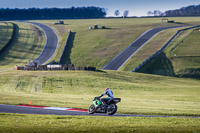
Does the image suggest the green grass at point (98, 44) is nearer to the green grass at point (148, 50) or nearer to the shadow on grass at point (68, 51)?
the shadow on grass at point (68, 51)

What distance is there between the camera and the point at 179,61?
87.8 m

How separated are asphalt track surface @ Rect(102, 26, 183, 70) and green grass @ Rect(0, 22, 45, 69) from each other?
80.0ft

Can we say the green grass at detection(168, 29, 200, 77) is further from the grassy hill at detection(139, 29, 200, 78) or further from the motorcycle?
the motorcycle

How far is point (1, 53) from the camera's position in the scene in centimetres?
10438

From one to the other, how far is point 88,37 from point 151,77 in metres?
53.9

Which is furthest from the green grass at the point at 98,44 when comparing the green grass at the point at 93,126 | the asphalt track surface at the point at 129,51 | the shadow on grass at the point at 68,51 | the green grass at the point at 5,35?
the green grass at the point at 93,126

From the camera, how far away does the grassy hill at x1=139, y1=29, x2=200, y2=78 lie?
81.8m

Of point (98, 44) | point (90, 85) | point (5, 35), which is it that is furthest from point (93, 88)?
point (5, 35)

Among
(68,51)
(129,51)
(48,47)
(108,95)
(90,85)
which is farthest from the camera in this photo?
(48,47)

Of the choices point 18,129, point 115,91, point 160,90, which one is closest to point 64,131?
point 18,129

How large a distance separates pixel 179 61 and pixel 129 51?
16115 millimetres

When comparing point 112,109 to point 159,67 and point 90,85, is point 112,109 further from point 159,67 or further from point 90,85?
point 159,67

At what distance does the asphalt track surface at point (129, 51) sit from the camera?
86812mm

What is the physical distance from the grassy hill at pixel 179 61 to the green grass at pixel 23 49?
35585mm
